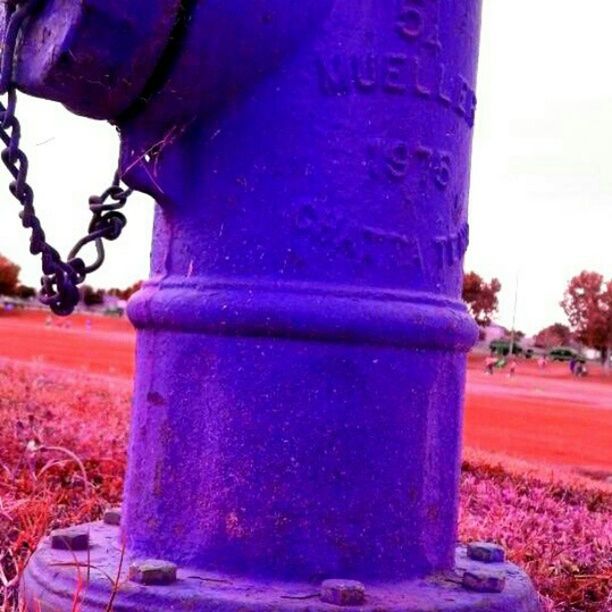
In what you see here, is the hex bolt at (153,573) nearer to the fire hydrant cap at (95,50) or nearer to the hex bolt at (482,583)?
the hex bolt at (482,583)

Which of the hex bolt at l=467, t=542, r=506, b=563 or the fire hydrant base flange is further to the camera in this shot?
the hex bolt at l=467, t=542, r=506, b=563

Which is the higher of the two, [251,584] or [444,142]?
[444,142]

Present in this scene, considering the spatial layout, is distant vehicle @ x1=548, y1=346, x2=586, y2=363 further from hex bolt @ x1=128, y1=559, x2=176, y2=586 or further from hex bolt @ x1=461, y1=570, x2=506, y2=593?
hex bolt @ x1=128, y1=559, x2=176, y2=586

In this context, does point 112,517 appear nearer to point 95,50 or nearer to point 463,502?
point 95,50

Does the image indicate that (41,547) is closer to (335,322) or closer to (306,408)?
(306,408)

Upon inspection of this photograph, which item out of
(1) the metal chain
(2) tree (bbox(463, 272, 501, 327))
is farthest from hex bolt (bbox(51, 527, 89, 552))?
(2) tree (bbox(463, 272, 501, 327))

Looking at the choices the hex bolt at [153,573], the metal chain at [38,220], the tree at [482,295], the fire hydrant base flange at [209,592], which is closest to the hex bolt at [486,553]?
the fire hydrant base flange at [209,592]

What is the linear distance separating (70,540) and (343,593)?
23.0 inches

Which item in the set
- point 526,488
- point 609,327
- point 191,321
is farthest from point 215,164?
point 609,327

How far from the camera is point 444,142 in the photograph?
1972 millimetres

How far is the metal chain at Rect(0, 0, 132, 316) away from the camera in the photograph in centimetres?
184

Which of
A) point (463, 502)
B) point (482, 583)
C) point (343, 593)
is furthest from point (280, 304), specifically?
point (463, 502)

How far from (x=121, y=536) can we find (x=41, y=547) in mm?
153

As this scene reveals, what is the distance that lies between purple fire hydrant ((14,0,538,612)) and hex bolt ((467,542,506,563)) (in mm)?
207
